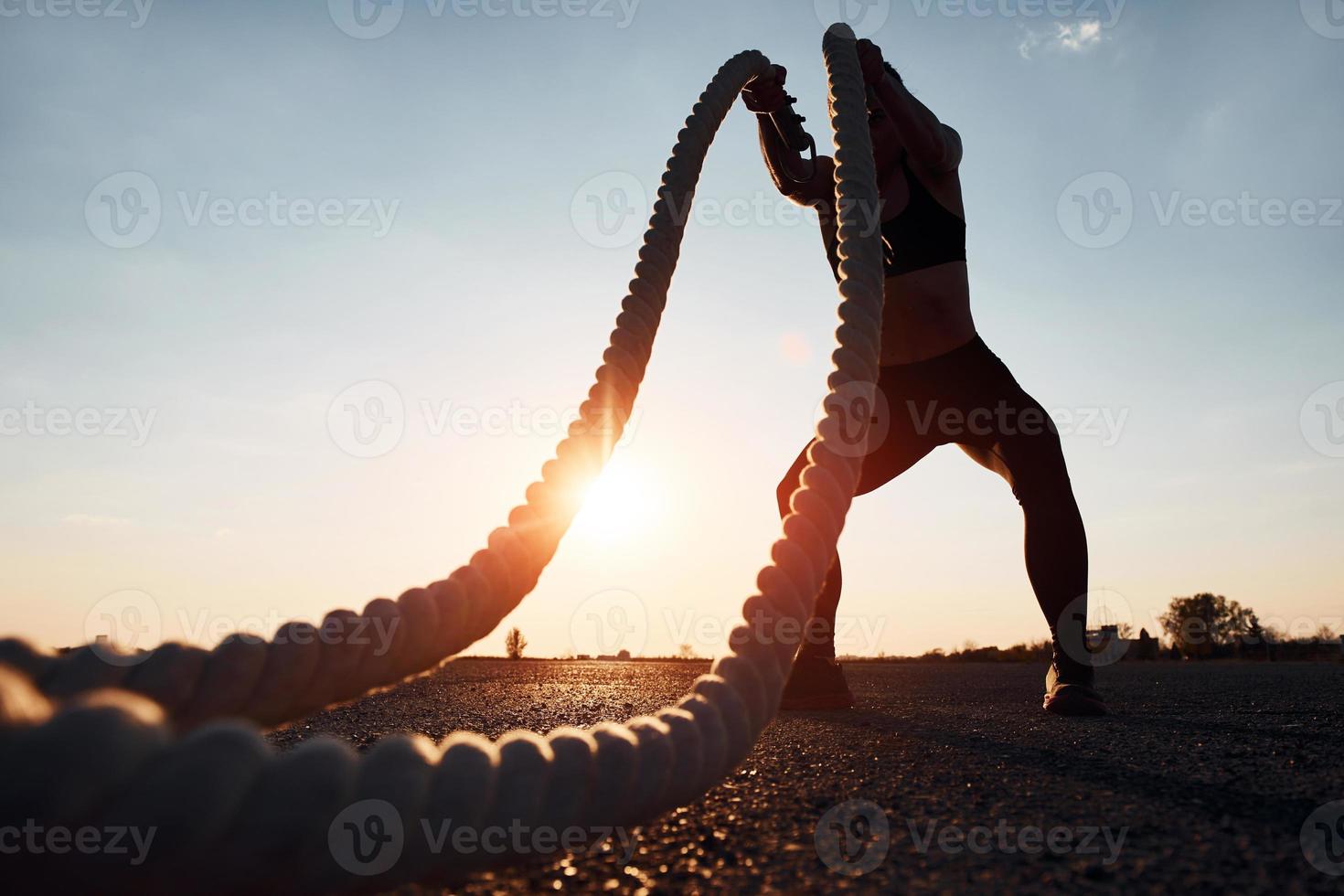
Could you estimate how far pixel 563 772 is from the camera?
962 mm

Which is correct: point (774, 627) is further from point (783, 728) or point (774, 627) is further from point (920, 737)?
point (783, 728)

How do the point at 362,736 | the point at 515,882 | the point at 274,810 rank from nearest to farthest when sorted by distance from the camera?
the point at 274,810
the point at 515,882
the point at 362,736

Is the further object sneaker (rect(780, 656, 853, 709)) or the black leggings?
sneaker (rect(780, 656, 853, 709))

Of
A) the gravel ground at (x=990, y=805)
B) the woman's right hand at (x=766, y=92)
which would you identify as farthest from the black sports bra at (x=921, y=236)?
the gravel ground at (x=990, y=805)

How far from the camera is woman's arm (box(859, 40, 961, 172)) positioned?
3.21m

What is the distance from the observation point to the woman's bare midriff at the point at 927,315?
323 centimetres

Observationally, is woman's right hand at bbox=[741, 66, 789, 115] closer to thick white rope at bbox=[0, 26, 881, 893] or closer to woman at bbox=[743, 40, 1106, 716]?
woman at bbox=[743, 40, 1106, 716]

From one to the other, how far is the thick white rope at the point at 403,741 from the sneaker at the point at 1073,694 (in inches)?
59.3

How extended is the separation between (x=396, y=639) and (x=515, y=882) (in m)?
0.69

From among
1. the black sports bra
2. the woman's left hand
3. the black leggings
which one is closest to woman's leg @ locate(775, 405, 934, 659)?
the black leggings

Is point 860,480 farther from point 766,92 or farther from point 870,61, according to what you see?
point 766,92

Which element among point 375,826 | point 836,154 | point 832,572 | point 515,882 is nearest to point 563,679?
point 832,572

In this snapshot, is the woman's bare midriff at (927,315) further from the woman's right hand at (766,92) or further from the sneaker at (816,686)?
the sneaker at (816,686)

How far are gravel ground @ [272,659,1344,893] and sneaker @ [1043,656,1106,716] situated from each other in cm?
9
